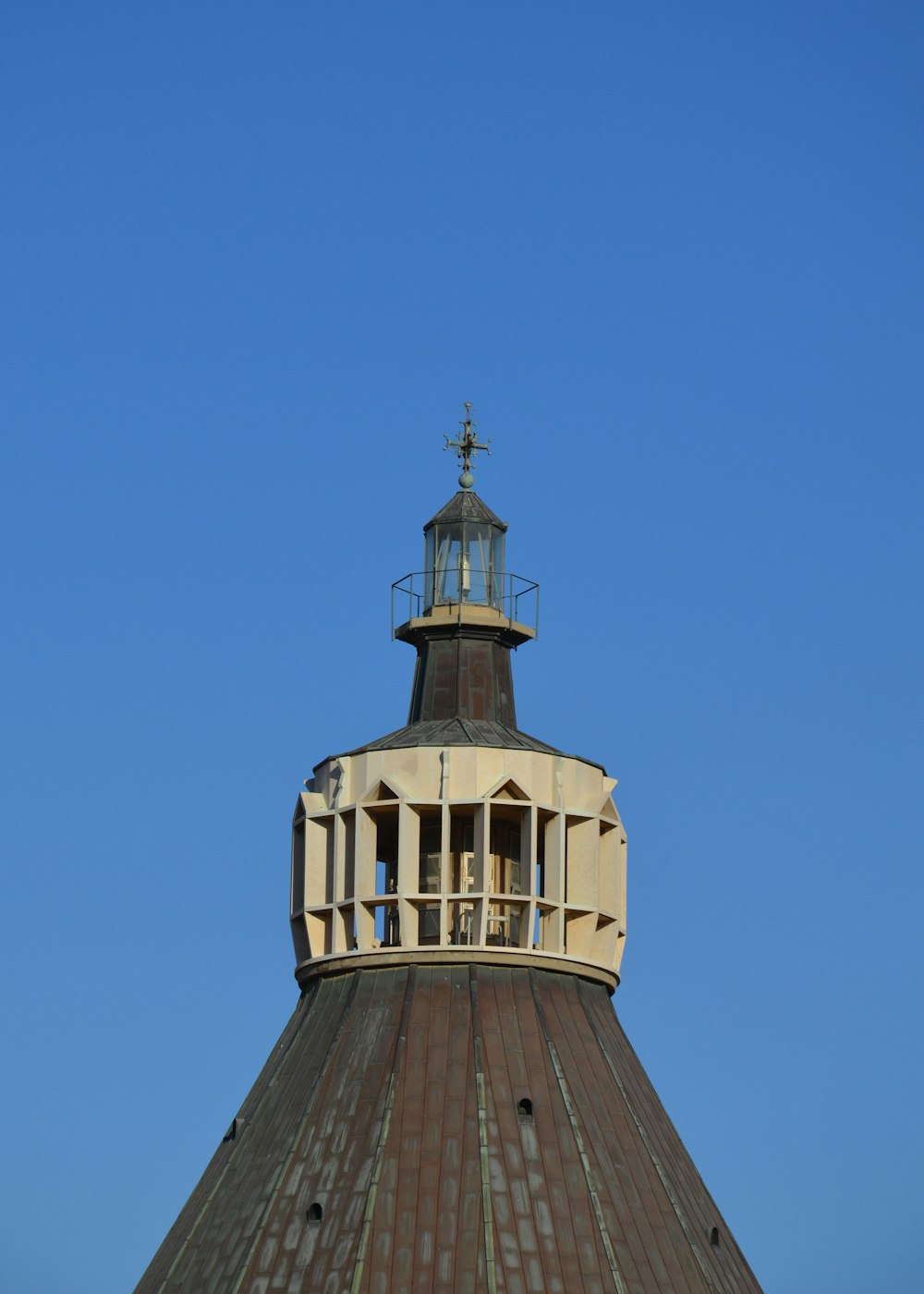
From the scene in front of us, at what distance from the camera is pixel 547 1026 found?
273 ft

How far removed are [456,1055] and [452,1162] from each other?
12.1 feet

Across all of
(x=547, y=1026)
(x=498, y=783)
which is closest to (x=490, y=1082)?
(x=547, y=1026)

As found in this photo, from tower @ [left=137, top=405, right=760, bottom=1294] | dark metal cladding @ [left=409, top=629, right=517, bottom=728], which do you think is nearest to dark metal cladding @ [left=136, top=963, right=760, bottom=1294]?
tower @ [left=137, top=405, right=760, bottom=1294]

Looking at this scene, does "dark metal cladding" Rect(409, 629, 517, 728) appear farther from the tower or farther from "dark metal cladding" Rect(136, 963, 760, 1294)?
"dark metal cladding" Rect(136, 963, 760, 1294)

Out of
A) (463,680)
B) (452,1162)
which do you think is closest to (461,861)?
(463,680)

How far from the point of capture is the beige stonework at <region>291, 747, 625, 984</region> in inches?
3327

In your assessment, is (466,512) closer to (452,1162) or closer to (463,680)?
(463,680)

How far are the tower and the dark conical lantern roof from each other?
3.64 ft

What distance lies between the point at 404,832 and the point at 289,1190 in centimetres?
1039

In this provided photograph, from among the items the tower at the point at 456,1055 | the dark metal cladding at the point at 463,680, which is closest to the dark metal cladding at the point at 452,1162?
the tower at the point at 456,1055

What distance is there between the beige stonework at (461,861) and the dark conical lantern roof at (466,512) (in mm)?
9112

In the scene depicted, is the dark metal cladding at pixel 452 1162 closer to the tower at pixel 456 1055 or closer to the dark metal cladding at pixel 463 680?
the tower at pixel 456 1055

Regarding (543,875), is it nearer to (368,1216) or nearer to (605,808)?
(605,808)

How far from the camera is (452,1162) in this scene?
78.9 metres
